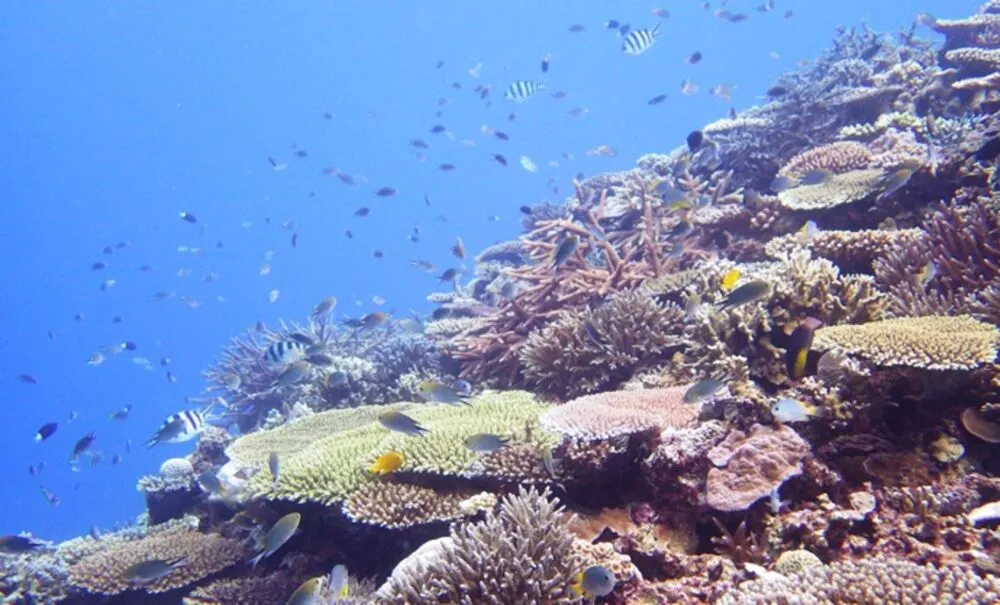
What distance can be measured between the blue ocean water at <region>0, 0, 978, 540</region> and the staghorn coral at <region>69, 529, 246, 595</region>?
95969 mm

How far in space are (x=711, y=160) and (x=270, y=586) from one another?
366 inches

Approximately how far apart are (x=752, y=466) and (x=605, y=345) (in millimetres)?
2354

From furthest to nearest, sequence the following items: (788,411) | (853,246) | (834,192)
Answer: (834,192), (853,246), (788,411)

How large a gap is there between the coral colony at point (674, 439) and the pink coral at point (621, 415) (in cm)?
3

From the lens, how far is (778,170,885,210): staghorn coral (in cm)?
724

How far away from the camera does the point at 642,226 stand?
9094 millimetres

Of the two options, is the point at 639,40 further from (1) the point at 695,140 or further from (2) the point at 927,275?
(2) the point at 927,275

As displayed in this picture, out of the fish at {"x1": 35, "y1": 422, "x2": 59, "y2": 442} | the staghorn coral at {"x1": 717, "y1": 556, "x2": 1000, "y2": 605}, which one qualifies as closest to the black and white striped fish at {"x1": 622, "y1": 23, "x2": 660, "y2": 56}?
the staghorn coral at {"x1": 717, "y1": 556, "x2": 1000, "y2": 605}

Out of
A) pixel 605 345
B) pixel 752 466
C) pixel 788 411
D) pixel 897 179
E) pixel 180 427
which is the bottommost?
pixel 752 466

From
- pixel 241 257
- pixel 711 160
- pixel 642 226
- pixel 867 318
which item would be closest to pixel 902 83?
pixel 711 160

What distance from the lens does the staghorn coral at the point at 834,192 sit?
724cm

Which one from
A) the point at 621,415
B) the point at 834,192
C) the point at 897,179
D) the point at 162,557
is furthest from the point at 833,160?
the point at 162,557

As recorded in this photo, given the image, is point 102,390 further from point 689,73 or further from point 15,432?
point 689,73

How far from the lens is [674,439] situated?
3928 mm
